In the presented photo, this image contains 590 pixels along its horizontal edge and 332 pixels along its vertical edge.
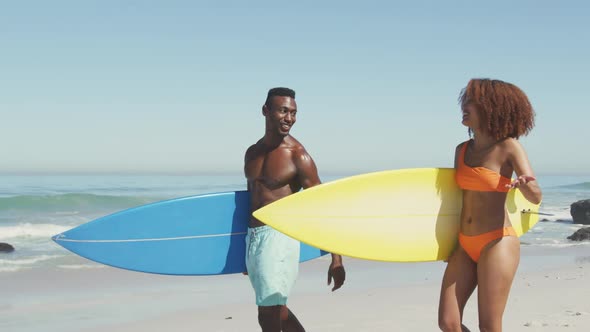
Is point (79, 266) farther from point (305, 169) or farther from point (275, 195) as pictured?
point (305, 169)

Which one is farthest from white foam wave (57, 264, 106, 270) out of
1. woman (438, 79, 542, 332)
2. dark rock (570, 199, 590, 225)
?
dark rock (570, 199, 590, 225)

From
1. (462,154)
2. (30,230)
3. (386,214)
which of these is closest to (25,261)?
(30,230)

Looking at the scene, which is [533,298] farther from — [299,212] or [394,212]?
[299,212]

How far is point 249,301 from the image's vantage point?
6.84 metres

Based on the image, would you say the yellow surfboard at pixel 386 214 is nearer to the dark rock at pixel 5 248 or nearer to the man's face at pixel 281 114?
the man's face at pixel 281 114

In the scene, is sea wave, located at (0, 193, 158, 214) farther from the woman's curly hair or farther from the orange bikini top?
the woman's curly hair

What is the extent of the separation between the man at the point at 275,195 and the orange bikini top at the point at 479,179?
0.82 m

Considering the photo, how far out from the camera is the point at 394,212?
3723 mm

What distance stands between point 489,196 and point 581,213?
1674 centimetres

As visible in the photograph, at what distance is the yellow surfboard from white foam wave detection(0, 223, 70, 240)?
1314cm

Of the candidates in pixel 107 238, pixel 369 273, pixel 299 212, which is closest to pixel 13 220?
pixel 369 273

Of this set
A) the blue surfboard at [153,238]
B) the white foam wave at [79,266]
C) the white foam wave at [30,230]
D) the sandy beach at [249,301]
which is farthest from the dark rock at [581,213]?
the blue surfboard at [153,238]

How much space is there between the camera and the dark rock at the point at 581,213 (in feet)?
59.7

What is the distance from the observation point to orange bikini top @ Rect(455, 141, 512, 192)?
3.13 meters
